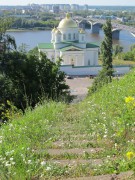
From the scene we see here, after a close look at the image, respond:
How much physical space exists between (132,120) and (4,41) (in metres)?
7.34

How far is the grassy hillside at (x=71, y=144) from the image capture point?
1893 mm

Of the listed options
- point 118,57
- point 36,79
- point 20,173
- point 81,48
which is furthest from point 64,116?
point 118,57

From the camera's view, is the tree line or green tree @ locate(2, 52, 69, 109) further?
green tree @ locate(2, 52, 69, 109)

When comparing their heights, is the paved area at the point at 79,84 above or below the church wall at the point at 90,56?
below

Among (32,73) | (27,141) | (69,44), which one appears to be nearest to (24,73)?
(32,73)

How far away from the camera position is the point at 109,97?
366 centimetres

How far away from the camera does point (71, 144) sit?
97.3 inches

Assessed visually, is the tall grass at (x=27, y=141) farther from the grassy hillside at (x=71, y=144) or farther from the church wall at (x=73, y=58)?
the church wall at (x=73, y=58)

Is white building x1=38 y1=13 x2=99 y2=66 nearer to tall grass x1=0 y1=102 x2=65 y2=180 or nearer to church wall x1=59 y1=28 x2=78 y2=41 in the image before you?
church wall x1=59 y1=28 x2=78 y2=41

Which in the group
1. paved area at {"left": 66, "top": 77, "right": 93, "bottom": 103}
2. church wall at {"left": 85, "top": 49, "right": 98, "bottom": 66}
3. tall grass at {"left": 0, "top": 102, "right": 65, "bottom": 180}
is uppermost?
tall grass at {"left": 0, "top": 102, "right": 65, "bottom": 180}

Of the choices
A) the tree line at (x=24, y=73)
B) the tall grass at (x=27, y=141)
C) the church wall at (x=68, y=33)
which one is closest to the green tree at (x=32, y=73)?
the tree line at (x=24, y=73)

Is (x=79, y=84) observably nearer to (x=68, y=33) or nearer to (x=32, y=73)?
(x=68, y=33)

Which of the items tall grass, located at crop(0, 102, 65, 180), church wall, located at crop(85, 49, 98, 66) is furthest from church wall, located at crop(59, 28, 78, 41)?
tall grass, located at crop(0, 102, 65, 180)

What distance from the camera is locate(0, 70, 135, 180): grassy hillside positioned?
6.21ft
